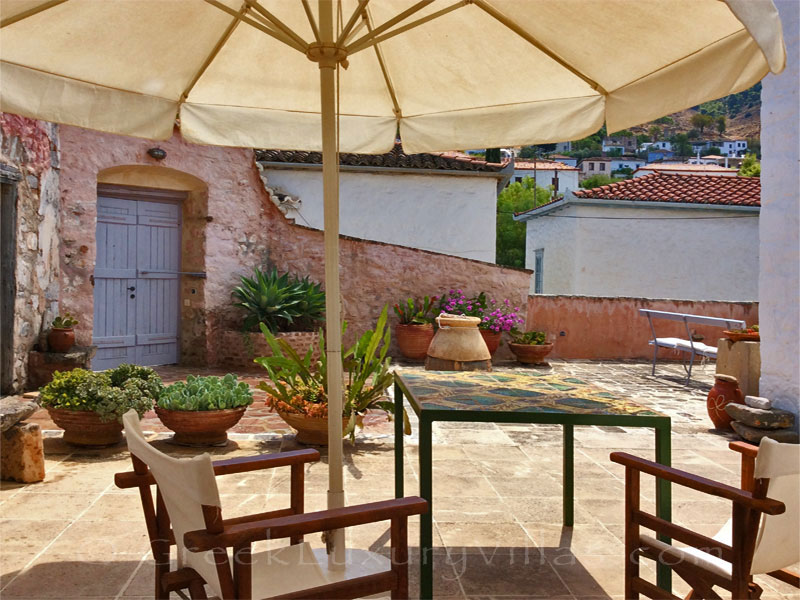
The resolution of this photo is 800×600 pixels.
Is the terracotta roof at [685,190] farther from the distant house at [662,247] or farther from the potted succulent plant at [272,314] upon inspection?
the potted succulent plant at [272,314]

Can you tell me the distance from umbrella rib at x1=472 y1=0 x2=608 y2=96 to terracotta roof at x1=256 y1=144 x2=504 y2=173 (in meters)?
8.39

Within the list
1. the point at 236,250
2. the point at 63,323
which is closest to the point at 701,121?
the point at 236,250

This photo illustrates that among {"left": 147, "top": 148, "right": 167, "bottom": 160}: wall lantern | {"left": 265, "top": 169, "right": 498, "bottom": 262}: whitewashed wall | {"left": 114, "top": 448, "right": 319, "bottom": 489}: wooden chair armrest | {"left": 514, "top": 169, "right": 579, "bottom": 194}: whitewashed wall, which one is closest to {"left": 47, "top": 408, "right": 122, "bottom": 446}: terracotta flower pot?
{"left": 114, "top": 448, "right": 319, "bottom": 489}: wooden chair armrest

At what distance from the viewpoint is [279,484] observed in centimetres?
375

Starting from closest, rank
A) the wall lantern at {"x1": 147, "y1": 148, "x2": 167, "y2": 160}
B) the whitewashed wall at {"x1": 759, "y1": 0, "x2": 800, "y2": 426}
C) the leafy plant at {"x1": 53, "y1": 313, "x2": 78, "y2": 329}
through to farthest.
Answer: the whitewashed wall at {"x1": 759, "y1": 0, "x2": 800, "y2": 426}, the leafy plant at {"x1": 53, "y1": 313, "x2": 78, "y2": 329}, the wall lantern at {"x1": 147, "y1": 148, "x2": 167, "y2": 160}

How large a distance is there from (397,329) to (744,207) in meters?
9.02

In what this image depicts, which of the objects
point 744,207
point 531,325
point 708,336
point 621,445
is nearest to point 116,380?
point 621,445

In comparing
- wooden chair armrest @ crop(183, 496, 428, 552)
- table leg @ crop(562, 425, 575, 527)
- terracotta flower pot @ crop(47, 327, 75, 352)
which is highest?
terracotta flower pot @ crop(47, 327, 75, 352)

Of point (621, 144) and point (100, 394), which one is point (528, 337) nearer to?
point (100, 394)

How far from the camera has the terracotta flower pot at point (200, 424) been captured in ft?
14.8

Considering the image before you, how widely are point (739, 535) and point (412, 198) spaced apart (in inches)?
407

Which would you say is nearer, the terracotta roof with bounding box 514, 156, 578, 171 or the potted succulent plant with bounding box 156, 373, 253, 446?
the potted succulent plant with bounding box 156, 373, 253, 446

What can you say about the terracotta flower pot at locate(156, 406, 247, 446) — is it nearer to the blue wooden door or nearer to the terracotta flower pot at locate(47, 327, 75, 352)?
the terracotta flower pot at locate(47, 327, 75, 352)

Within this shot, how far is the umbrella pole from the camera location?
2.46m
